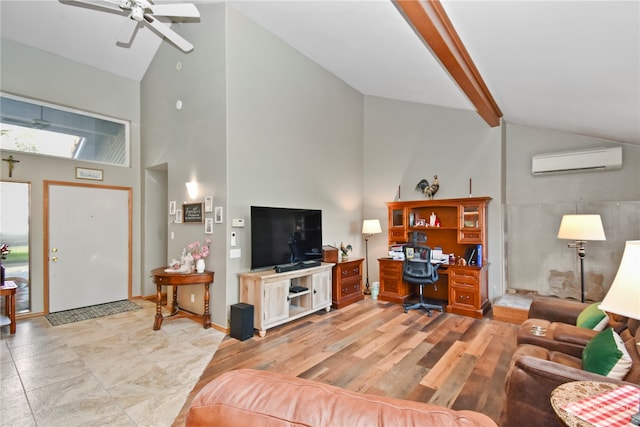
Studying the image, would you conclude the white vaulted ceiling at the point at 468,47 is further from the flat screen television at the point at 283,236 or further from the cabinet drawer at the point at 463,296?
the cabinet drawer at the point at 463,296

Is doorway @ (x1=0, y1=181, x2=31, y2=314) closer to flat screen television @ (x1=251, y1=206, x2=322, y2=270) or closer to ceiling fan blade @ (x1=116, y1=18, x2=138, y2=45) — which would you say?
ceiling fan blade @ (x1=116, y1=18, x2=138, y2=45)

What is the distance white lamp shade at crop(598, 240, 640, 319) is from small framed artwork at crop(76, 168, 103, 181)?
6339mm

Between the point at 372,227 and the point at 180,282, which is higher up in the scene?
the point at 372,227

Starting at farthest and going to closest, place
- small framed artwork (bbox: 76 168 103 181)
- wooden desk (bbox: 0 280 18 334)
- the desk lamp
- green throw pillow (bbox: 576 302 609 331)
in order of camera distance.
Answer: small framed artwork (bbox: 76 168 103 181) → wooden desk (bbox: 0 280 18 334) → green throw pillow (bbox: 576 302 609 331) → the desk lamp

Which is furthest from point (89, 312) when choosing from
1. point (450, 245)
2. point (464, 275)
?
point (450, 245)

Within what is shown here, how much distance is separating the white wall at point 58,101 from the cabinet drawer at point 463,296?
5.41 meters

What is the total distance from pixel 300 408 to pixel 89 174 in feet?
18.9

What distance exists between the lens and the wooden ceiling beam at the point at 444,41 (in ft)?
6.91

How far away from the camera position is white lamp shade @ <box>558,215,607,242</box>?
142 inches

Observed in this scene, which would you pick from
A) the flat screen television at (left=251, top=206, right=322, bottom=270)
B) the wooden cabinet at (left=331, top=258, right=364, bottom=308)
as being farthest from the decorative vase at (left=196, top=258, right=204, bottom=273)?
the wooden cabinet at (left=331, top=258, right=364, bottom=308)

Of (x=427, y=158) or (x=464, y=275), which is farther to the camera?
(x=427, y=158)

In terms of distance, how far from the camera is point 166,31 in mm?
3484

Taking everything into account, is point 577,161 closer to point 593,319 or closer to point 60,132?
point 593,319

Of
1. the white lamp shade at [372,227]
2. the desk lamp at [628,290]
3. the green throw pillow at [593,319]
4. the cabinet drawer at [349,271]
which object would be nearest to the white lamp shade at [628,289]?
the desk lamp at [628,290]
